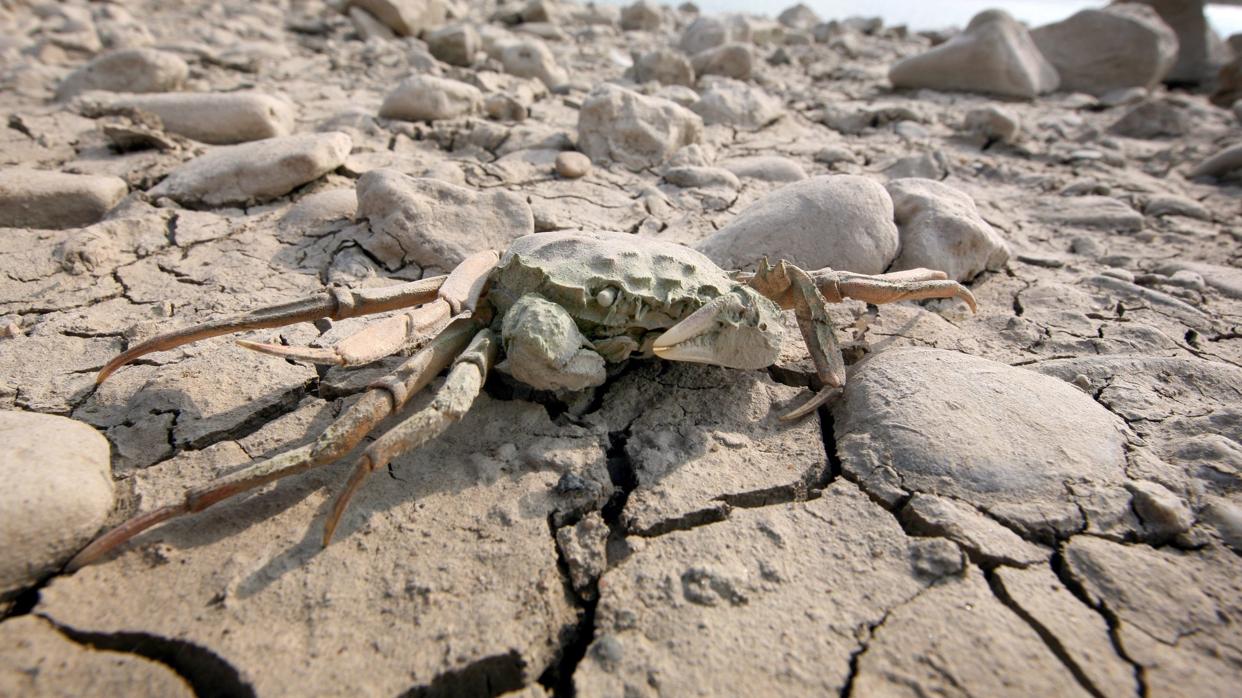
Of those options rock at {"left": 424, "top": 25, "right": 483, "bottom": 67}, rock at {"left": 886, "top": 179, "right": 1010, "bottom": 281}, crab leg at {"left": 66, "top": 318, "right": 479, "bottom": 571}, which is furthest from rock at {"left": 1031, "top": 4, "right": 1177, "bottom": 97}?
crab leg at {"left": 66, "top": 318, "right": 479, "bottom": 571}

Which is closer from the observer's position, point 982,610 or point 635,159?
point 982,610

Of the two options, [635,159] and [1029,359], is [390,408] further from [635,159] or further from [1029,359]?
[635,159]

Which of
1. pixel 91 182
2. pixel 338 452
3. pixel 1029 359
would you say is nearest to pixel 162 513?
pixel 338 452

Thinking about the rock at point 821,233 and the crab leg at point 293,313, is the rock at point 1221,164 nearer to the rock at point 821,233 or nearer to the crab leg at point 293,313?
the rock at point 821,233

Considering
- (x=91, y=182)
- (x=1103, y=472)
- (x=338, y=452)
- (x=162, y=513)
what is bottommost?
(x=91, y=182)

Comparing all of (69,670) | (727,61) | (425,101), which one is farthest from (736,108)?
(69,670)

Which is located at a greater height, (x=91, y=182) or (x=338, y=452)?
(x=338, y=452)
